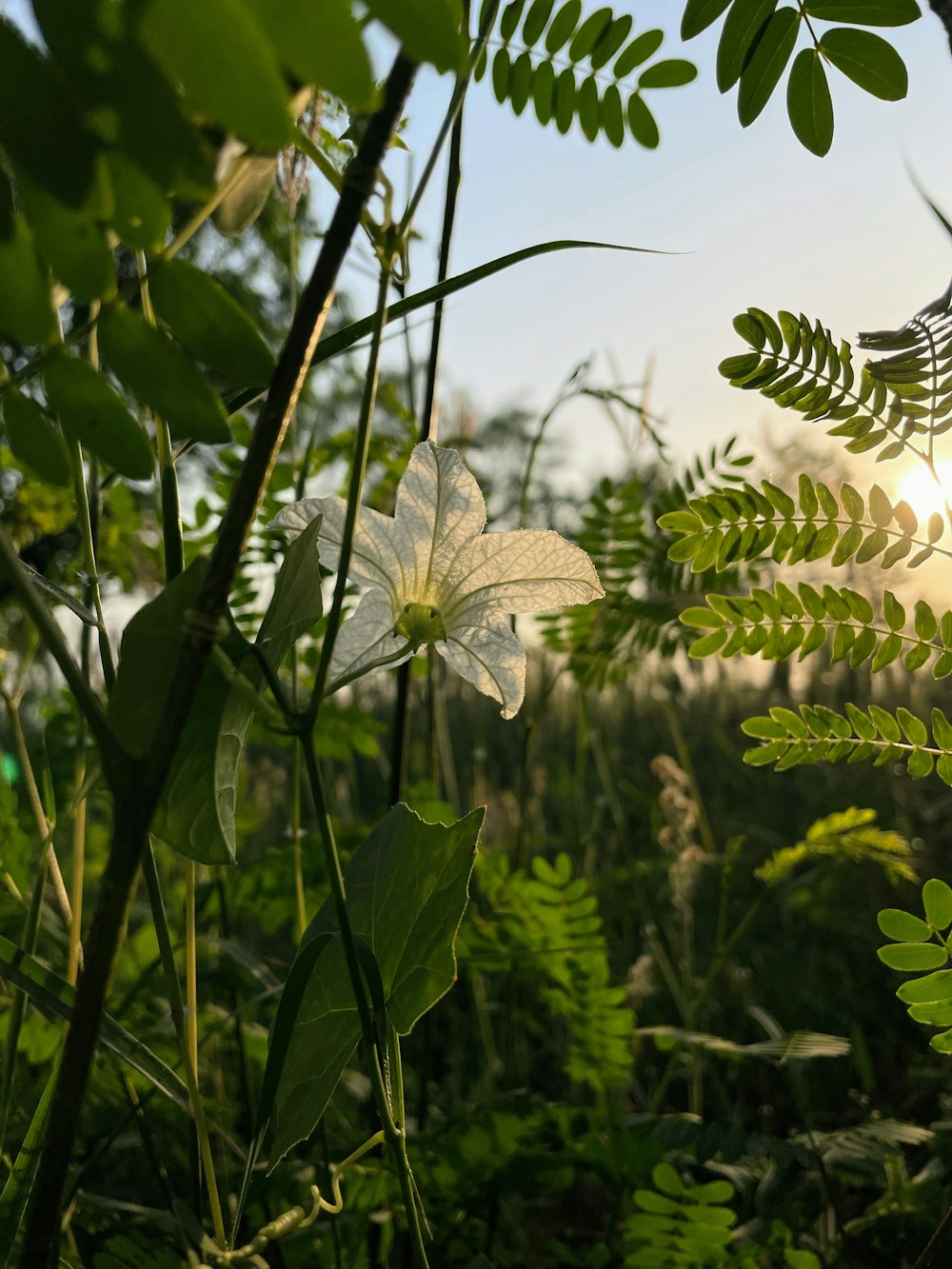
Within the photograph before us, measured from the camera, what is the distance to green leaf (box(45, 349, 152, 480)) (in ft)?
0.95

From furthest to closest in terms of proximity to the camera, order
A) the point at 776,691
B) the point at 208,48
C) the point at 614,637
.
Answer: the point at 776,691 → the point at 614,637 → the point at 208,48

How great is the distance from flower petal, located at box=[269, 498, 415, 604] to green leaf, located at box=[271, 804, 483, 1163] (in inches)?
4.1

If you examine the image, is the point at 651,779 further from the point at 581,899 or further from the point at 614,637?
the point at 581,899

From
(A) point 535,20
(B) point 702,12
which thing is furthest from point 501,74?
(B) point 702,12

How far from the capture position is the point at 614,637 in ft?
3.65

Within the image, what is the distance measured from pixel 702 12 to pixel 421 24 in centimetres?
29

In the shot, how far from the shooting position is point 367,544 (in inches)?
17.6

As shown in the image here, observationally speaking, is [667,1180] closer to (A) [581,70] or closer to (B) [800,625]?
(B) [800,625]

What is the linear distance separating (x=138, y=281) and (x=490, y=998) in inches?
64.7

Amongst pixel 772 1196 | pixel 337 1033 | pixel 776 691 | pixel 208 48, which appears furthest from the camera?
pixel 776 691

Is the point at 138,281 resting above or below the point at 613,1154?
above

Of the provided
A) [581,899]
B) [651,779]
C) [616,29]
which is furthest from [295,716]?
[651,779]

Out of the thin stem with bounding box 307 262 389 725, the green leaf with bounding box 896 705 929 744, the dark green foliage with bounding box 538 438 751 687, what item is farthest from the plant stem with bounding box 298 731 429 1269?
the dark green foliage with bounding box 538 438 751 687

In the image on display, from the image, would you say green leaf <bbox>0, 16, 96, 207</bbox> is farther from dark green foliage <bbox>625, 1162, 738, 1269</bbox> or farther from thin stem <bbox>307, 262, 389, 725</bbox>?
dark green foliage <bbox>625, 1162, 738, 1269</bbox>
